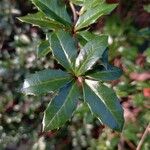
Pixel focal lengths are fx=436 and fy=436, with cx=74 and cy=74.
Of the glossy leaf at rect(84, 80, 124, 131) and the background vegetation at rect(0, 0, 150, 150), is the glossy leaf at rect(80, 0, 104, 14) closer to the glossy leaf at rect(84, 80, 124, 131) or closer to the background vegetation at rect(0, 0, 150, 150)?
the glossy leaf at rect(84, 80, 124, 131)

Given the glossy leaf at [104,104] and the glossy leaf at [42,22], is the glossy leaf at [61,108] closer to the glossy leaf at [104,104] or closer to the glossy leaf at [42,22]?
the glossy leaf at [104,104]

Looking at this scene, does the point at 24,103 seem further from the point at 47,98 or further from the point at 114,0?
the point at 114,0

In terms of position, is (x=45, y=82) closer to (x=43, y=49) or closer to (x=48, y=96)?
(x=43, y=49)

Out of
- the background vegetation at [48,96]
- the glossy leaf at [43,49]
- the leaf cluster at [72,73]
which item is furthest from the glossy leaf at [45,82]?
the background vegetation at [48,96]

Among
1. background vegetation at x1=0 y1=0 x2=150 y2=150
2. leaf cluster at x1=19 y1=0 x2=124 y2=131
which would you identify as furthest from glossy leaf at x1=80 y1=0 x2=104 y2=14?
background vegetation at x1=0 y1=0 x2=150 y2=150

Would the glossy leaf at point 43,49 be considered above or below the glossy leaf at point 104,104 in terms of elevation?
above

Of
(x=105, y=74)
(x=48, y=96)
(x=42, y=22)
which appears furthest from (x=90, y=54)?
(x=48, y=96)
